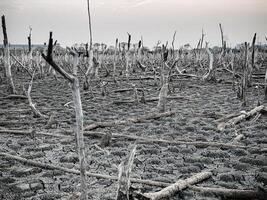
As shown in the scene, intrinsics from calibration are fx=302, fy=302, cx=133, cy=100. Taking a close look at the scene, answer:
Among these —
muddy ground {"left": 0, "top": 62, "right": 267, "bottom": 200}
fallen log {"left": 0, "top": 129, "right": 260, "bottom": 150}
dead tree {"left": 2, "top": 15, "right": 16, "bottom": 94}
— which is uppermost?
dead tree {"left": 2, "top": 15, "right": 16, "bottom": 94}

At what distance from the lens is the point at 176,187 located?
3.26 m

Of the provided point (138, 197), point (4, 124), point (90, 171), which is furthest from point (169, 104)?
point (138, 197)

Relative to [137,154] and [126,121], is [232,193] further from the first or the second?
[126,121]

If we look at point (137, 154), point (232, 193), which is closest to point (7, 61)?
point (137, 154)

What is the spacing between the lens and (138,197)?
247 cm

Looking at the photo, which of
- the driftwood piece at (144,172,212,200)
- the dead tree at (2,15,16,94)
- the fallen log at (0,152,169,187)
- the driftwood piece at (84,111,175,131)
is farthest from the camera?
the dead tree at (2,15,16,94)

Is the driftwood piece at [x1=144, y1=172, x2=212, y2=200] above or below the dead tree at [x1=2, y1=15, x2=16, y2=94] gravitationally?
below

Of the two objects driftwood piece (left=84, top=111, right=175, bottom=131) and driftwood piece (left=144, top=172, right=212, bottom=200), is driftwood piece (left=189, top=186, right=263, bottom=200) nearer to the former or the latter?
driftwood piece (left=144, top=172, right=212, bottom=200)

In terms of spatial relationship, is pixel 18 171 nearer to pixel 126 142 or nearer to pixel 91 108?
pixel 126 142

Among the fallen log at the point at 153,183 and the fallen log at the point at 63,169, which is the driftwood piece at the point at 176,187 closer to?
the fallen log at the point at 153,183

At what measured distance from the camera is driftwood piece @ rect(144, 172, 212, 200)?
2.91m

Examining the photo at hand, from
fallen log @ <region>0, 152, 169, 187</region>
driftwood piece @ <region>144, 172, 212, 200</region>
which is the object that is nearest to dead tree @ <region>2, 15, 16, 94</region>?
fallen log @ <region>0, 152, 169, 187</region>

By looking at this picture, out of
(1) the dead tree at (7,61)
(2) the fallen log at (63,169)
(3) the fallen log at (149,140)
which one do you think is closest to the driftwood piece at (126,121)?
(3) the fallen log at (149,140)

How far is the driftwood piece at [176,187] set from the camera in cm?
291
